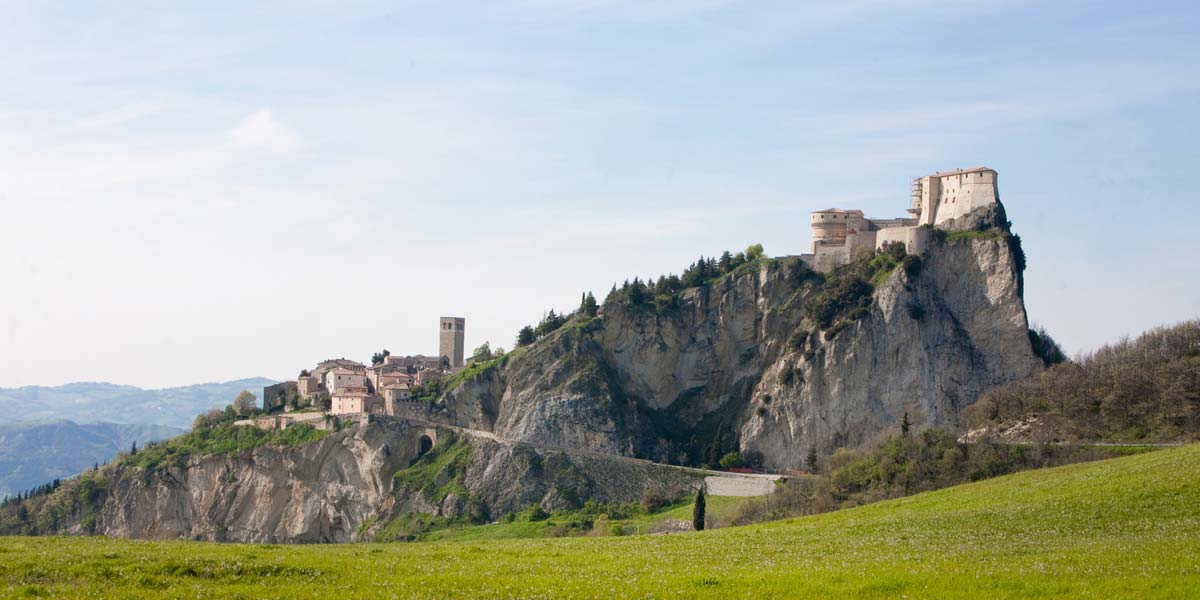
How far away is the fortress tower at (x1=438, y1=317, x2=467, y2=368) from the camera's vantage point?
140 metres

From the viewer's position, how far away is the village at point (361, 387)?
115 metres

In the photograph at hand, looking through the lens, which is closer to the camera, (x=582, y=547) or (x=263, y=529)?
(x=582, y=547)

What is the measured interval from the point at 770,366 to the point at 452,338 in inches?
1746

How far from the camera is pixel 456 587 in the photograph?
2459 cm

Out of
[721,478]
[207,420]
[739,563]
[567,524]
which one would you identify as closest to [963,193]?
[721,478]

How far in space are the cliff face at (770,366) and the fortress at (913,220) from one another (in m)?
2.01

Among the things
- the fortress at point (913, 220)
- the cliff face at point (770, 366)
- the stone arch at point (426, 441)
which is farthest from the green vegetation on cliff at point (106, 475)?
the fortress at point (913, 220)

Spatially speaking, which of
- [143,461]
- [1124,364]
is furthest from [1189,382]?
[143,461]

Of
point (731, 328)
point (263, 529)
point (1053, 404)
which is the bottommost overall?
point (263, 529)

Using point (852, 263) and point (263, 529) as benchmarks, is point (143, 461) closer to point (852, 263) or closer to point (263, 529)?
point (263, 529)

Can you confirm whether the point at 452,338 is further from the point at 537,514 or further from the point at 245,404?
the point at 537,514

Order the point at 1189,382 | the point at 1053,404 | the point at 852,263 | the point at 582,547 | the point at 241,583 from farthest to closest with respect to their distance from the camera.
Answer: the point at 852,263 < the point at 1053,404 < the point at 1189,382 < the point at 582,547 < the point at 241,583

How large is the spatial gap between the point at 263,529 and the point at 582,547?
3366 inches

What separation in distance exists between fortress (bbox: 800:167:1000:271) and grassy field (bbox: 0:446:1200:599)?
67853 millimetres
